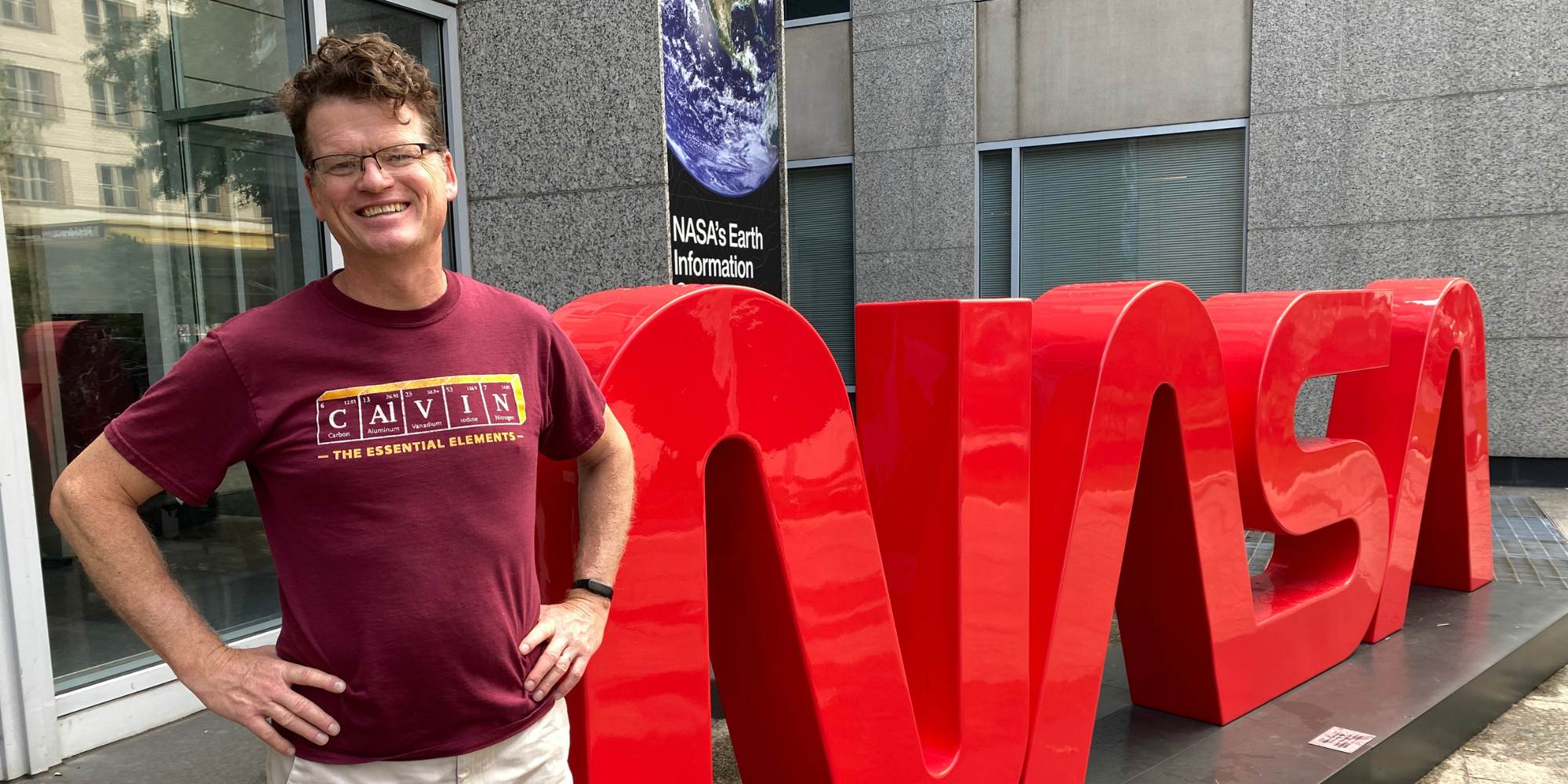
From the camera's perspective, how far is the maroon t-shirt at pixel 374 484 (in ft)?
5.25

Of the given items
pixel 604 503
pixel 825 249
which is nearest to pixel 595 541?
pixel 604 503

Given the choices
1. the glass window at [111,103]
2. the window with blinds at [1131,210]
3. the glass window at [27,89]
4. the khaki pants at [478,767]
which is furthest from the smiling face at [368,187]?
the window with blinds at [1131,210]

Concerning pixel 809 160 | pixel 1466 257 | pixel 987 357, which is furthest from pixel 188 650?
pixel 809 160

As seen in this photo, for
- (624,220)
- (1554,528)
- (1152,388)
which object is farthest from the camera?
(1554,528)

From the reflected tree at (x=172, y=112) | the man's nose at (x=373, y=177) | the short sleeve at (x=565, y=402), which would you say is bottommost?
the short sleeve at (x=565, y=402)

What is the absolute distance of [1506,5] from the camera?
898cm

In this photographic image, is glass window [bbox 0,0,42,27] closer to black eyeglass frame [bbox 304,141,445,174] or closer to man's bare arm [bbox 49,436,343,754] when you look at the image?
black eyeglass frame [bbox 304,141,445,174]

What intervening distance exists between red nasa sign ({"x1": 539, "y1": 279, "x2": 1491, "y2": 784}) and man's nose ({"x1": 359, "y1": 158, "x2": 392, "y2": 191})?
570mm

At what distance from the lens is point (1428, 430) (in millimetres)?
5133

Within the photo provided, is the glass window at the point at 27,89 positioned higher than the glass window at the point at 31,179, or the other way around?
the glass window at the point at 27,89

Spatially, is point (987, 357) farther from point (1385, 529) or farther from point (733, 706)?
point (1385, 529)

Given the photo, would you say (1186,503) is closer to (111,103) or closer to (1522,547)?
(111,103)

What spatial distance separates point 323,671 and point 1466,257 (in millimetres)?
10125

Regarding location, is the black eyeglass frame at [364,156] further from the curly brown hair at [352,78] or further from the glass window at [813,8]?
the glass window at [813,8]
